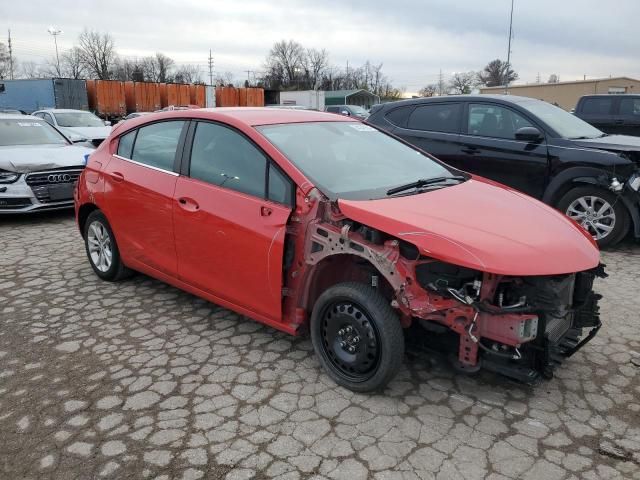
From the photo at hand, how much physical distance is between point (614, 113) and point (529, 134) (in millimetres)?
7790

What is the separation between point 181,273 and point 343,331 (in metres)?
1.53

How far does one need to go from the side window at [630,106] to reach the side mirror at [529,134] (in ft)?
24.7

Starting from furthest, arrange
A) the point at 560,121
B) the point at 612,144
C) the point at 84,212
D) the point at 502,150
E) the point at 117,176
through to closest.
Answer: the point at 560,121 < the point at 502,150 < the point at 612,144 < the point at 84,212 < the point at 117,176

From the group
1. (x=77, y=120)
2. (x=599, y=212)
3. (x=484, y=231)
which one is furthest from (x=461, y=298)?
(x=77, y=120)

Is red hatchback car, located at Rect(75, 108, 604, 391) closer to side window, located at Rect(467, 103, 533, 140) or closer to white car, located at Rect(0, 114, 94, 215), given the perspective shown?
side window, located at Rect(467, 103, 533, 140)

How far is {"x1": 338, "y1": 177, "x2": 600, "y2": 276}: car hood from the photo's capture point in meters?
2.72

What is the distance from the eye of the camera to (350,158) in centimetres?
378

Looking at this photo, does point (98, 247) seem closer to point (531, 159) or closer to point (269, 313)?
point (269, 313)

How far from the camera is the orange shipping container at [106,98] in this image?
28172 mm

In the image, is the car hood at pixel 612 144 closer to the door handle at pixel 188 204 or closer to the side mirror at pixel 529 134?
the side mirror at pixel 529 134

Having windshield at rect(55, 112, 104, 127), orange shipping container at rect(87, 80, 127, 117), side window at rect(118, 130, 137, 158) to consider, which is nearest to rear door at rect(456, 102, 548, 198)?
side window at rect(118, 130, 137, 158)

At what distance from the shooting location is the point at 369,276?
3.34 metres

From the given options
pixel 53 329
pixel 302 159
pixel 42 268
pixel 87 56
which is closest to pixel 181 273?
pixel 53 329

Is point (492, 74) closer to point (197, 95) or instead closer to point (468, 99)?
point (197, 95)
